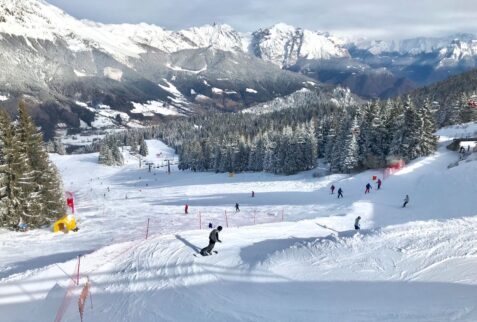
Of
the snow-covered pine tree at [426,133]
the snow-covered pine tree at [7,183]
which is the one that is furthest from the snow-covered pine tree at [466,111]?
the snow-covered pine tree at [7,183]

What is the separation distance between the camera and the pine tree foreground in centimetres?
2967

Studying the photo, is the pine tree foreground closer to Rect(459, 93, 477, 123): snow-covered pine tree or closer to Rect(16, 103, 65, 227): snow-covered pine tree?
Rect(16, 103, 65, 227): snow-covered pine tree

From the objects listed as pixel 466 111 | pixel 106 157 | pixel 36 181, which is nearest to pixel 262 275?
pixel 36 181

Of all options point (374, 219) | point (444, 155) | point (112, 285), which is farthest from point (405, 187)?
point (112, 285)

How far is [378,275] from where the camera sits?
597 inches

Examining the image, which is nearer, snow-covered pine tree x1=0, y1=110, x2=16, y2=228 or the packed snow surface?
the packed snow surface

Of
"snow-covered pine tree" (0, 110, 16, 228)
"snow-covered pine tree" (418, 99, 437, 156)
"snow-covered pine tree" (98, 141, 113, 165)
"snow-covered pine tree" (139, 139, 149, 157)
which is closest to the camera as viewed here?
"snow-covered pine tree" (0, 110, 16, 228)

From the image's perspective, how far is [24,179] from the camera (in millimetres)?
30625

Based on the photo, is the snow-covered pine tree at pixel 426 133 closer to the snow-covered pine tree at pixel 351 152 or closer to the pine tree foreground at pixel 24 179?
the snow-covered pine tree at pixel 351 152

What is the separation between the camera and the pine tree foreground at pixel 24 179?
29.7 m

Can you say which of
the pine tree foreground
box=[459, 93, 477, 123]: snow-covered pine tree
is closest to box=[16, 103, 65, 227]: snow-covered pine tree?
the pine tree foreground

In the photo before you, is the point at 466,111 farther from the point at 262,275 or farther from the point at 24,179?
the point at 24,179

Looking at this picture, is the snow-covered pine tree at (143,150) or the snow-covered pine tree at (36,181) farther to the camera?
the snow-covered pine tree at (143,150)

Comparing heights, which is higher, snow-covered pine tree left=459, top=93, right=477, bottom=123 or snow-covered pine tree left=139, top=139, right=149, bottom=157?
snow-covered pine tree left=459, top=93, right=477, bottom=123
